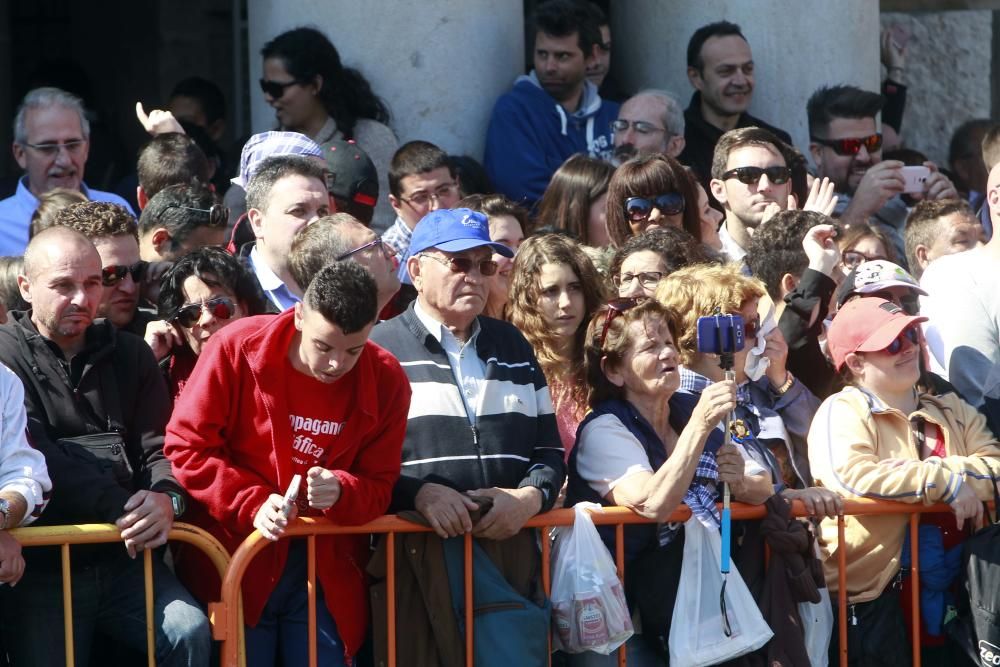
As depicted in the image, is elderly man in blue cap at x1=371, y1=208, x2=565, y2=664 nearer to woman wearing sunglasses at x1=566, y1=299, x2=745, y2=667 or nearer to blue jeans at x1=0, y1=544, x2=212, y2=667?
woman wearing sunglasses at x1=566, y1=299, x2=745, y2=667

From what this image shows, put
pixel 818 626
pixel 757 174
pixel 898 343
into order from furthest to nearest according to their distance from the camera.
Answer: pixel 757 174, pixel 898 343, pixel 818 626

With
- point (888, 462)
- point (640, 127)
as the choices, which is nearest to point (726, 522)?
point (888, 462)

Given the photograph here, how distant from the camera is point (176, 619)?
4.64 meters

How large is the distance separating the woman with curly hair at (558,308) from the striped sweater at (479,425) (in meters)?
0.40

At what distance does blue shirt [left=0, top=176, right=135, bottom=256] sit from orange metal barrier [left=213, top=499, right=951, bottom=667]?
2017mm

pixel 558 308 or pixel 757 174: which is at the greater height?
pixel 757 174

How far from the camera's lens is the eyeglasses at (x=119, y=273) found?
5480 mm

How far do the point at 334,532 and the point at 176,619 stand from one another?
0.49 m

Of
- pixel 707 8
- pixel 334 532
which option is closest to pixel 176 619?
pixel 334 532

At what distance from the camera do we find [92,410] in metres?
4.83

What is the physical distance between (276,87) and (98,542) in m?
3.00

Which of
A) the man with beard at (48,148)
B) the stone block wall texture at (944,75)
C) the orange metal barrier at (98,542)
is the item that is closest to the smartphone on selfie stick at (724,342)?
the orange metal barrier at (98,542)

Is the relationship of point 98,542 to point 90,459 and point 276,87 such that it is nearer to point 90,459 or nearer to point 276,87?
point 90,459

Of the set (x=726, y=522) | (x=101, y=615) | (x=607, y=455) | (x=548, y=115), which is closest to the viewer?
(x=101, y=615)
